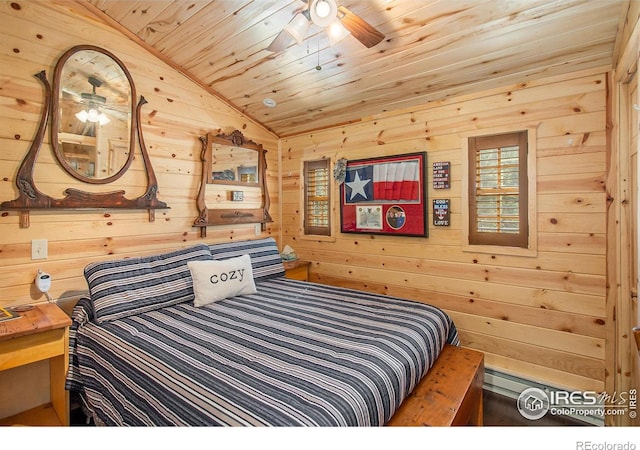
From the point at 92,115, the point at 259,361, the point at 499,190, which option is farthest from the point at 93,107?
the point at 499,190

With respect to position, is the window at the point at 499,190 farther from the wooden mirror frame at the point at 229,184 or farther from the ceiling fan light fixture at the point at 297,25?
the wooden mirror frame at the point at 229,184

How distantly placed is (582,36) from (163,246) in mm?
3154

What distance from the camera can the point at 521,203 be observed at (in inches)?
86.4

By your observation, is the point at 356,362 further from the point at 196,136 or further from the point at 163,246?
the point at 196,136

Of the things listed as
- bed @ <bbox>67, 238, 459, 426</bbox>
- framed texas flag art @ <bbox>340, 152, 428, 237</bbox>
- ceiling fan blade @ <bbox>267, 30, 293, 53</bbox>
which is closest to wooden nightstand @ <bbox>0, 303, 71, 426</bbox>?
bed @ <bbox>67, 238, 459, 426</bbox>

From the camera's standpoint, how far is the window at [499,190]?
7.20 ft

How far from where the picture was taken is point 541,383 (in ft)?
7.02

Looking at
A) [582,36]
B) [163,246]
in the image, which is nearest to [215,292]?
[163,246]

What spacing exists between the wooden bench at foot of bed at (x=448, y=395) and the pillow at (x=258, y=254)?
1.55 metres

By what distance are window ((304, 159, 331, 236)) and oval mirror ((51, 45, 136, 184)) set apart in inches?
66.4

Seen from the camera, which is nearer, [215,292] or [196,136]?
[215,292]

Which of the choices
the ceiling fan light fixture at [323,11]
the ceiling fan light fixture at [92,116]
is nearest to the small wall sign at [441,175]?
the ceiling fan light fixture at [323,11]

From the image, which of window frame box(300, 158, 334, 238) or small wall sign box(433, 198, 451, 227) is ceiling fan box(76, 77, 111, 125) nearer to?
window frame box(300, 158, 334, 238)
